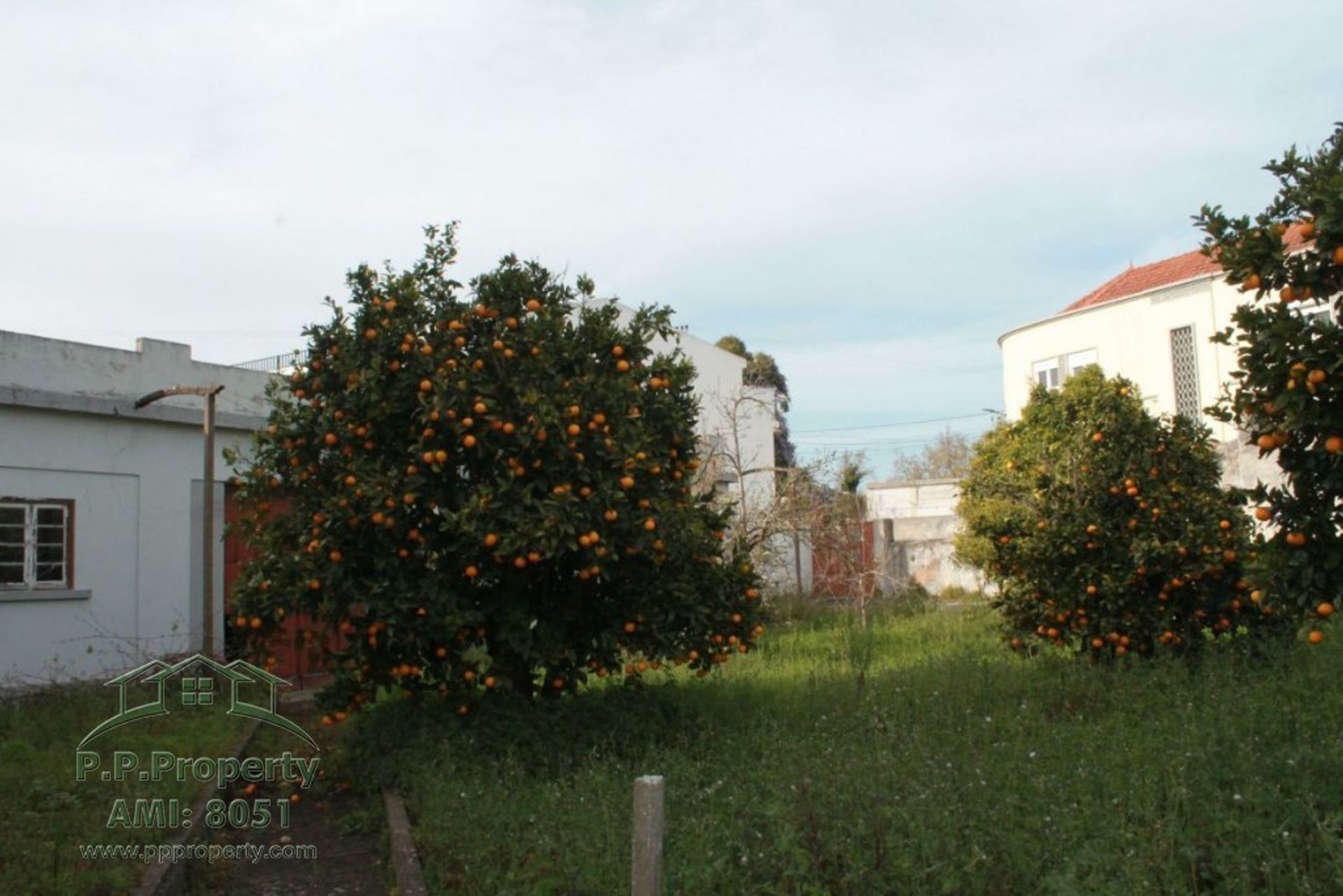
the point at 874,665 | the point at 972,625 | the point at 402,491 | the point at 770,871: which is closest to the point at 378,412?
the point at 402,491

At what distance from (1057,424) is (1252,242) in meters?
6.26

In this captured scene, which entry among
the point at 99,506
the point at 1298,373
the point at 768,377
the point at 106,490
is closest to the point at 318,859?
the point at 1298,373

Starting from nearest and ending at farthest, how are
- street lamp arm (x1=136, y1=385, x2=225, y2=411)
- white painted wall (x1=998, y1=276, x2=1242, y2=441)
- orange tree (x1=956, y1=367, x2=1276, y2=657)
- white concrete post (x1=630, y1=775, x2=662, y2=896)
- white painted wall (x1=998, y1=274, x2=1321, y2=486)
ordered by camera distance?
white concrete post (x1=630, y1=775, x2=662, y2=896)
orange tree (x1=956, y1=367, x2=1276, y2=657)
street lamp arm (x1=136, y1=385, x2=225, y2=411)
white painted wall (x1=998, y1=274, x2=1321, y2=486)
white painted wall (x1=998, y1=276, x2=1242, y2=441)

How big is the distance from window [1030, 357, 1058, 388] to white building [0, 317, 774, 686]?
1937cm

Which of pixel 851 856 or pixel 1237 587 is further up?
pixel 1237 587

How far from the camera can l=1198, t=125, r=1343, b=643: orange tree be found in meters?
4.80

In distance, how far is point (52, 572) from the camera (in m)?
11.4

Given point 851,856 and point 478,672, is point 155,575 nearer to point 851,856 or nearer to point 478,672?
point 478,672

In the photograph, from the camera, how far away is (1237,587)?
9.59m

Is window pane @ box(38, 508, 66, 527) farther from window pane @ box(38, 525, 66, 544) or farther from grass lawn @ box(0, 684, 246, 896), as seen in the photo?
grass lawn @ box(0, 684, 246, 896)

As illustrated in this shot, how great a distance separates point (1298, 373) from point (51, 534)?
11.0 m

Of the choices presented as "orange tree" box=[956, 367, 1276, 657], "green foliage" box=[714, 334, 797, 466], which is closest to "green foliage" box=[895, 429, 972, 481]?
"green foliage" box=[714, 334, 797, 466]

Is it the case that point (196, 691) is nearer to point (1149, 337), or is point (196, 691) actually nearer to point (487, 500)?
point (487, 500)

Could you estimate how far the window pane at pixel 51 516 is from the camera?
1138 cm
